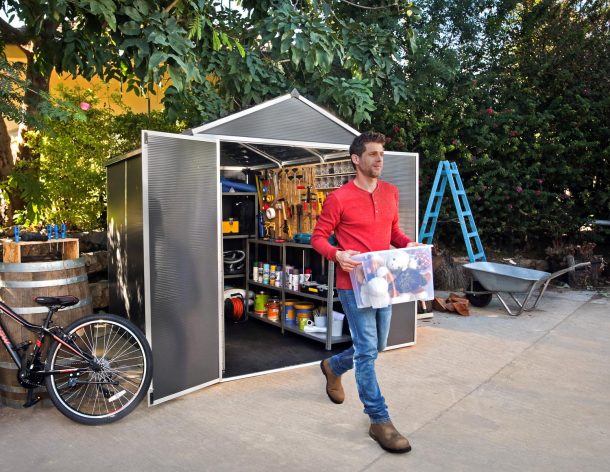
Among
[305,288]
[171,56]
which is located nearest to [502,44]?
[305,288]

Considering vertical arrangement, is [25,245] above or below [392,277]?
above

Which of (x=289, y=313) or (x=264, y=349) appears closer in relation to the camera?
(x=264, y=349)

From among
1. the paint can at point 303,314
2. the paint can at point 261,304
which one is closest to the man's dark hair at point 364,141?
the paint can at point 303,314

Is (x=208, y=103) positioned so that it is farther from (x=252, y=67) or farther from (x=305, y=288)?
(x=305, y=288)

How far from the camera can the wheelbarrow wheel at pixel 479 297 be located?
7688 mm

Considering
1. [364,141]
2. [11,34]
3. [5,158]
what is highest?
[11,34]

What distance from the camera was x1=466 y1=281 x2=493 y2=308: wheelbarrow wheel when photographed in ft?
25.2

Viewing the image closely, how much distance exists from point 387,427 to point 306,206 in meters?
3.78

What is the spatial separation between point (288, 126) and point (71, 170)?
10.9 ft

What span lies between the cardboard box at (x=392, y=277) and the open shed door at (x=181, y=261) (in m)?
1.59

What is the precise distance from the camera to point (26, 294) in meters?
3.84

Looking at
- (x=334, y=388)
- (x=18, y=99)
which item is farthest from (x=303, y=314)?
(x=18, y=99)

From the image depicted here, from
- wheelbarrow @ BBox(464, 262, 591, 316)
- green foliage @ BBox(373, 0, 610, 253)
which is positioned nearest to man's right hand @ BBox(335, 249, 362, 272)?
wheelbarrow @ BBox(464, 262, 591, 316)

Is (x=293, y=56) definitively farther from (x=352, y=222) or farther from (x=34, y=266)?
(x=34, y=266)
